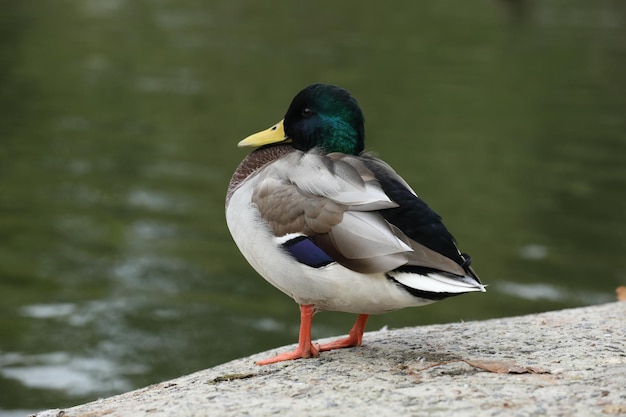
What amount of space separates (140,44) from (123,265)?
17.5 meters

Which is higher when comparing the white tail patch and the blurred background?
the blurred background

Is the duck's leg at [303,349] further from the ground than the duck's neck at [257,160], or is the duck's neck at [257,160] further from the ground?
the duck's neck at [257,160]

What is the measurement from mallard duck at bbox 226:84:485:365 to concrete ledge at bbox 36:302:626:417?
11.0 inches

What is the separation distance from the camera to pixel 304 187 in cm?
440

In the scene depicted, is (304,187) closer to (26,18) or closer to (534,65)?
(534,65)

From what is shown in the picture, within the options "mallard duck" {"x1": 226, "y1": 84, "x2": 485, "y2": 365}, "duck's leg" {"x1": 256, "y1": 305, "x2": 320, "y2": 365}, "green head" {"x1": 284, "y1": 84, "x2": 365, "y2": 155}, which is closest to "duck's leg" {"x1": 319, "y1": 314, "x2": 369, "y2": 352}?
"mallard duck" {"x1": 226, "y1": 84, "x2": 485, "y2": 365}

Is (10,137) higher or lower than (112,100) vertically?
lower

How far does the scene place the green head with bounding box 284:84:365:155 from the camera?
4777 mm

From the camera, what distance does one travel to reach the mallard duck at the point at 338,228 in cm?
408

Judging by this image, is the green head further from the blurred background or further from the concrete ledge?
the blurred background

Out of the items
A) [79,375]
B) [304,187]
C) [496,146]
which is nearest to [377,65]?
[496,146]

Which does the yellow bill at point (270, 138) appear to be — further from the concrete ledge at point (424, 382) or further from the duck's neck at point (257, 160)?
the concrete ledge at point (424, 382)

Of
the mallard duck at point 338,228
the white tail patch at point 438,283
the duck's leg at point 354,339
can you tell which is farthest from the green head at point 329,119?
the white tail patch at point 438,283

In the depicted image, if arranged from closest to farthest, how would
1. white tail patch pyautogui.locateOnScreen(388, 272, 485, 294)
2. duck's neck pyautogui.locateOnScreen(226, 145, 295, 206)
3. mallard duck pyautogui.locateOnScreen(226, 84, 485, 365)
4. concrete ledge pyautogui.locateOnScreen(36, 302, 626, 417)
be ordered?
concrete ledge pyautogui.locateOnScreen(36, 302, 626, 417) < white tail patch pyautogui.locateOnScreen(388, 272, 485, 294) < mallard duck pyautogui.locateOnScreen(226, 84, 485, 365) < duck's neck pyautogui.locateOnScreen(226, 145, 295, 206)
